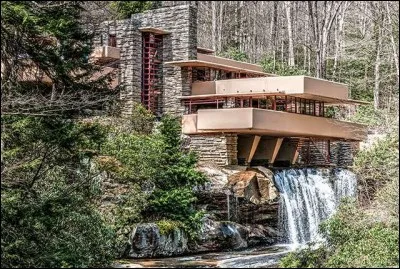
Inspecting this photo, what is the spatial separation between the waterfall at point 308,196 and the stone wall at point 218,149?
218cm

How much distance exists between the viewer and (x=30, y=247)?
12703 millimetres

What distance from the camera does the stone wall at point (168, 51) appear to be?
94.0ft

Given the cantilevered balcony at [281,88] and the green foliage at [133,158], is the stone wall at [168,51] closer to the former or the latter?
the cantilevered balcony at [281,88]

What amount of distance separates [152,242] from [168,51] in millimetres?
13680

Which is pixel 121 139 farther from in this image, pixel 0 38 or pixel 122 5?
pixel 122 5

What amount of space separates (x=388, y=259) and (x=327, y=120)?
14.6m

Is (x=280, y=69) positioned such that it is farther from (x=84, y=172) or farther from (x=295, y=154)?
(x=84, y=172)

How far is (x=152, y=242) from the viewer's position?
17.5m

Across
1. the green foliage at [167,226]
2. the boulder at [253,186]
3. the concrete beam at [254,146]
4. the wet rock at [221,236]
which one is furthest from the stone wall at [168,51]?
the green foliage at [167,226]

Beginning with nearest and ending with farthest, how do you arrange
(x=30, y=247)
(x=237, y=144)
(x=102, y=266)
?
1. (x=30, y=247)
2. (x=102, y=266)
3. (x=237, y=144)

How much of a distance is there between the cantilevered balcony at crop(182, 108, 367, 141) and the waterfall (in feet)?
5.55

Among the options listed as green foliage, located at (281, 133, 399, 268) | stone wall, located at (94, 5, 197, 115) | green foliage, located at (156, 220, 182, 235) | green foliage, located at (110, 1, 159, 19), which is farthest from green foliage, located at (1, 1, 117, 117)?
green foliage, located at (110, 1, 159, 19)

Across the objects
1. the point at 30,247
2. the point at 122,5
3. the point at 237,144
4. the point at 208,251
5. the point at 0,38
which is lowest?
the point at 208,251

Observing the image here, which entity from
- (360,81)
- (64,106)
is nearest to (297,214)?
(64,106)
